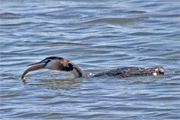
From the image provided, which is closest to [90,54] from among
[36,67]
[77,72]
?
[77,72]

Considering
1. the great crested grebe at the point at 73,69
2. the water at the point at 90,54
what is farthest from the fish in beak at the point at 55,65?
the water at the point at 90,54

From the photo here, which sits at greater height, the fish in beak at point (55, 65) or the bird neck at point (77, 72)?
the fish in beak at point (55, 65)

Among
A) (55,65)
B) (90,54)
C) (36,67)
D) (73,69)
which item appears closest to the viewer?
(55,65)

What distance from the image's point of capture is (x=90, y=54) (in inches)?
492

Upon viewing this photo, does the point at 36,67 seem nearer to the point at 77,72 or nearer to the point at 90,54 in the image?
the point at 77,72

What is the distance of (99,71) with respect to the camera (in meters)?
11.0

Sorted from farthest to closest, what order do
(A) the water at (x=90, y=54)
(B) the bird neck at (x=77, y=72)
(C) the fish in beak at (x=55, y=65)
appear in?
(B) the bird neck at (x=77, y=72), (C) the fish in beak at (x=55, y=65), (A) the water at (x=90, y=54)

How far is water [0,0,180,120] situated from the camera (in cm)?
797

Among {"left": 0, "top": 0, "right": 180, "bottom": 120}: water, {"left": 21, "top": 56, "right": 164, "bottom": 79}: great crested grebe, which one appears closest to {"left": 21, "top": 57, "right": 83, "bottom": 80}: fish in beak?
{"left": 21, "top": 56, "right": 164, "bottom": 79}: great crested grebe

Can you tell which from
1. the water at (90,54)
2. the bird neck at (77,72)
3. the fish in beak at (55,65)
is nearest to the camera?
the water at (90,54)

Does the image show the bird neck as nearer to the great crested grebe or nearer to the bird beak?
the great crested grebe

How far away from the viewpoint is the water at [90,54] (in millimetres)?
7969

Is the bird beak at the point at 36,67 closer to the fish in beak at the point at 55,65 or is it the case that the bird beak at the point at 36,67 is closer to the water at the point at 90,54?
the fish in beak at the point at 55,65

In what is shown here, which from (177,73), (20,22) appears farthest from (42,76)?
(20,22)
